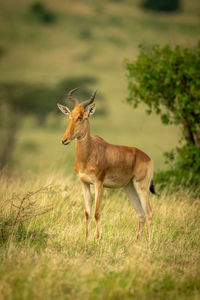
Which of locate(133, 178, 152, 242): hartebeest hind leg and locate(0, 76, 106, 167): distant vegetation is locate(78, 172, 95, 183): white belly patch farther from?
locate(0, 76, 106, 167): distant vegetation

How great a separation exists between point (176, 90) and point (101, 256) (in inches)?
→ 200

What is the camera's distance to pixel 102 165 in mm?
7109

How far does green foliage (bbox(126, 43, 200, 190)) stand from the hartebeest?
277 centimetres

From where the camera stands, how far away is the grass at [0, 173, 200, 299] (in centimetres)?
478

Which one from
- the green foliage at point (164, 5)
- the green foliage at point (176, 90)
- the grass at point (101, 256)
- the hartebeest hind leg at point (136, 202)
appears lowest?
the grass at point (101, 256)

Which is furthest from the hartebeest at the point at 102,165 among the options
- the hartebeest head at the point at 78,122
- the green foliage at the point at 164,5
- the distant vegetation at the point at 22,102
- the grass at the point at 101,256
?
the green foliage at the point at 164,5

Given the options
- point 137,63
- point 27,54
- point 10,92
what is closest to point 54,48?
point 27,54

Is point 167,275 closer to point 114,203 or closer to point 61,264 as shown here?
point 61,264

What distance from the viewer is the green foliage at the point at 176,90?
9.95 metres

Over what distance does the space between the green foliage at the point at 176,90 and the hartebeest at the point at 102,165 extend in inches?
109

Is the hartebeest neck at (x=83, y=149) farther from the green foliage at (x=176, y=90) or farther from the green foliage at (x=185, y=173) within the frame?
the green foliage at (x=185, y=173)

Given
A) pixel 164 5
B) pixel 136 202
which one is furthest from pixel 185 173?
pixel 164 5

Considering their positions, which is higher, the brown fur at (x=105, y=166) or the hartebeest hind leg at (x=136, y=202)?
the brown fur at (x=105, y=166)

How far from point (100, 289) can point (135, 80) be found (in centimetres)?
655
